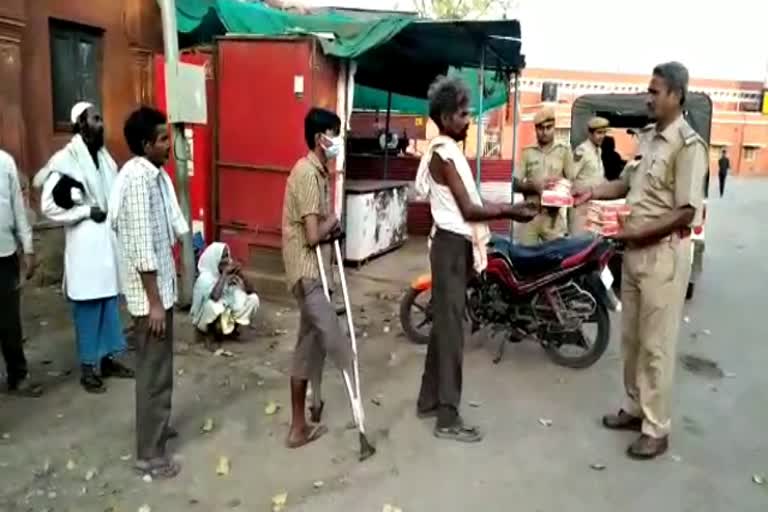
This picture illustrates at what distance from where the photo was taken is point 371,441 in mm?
4117

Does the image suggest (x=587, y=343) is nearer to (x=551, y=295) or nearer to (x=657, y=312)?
(x=551, y=295)

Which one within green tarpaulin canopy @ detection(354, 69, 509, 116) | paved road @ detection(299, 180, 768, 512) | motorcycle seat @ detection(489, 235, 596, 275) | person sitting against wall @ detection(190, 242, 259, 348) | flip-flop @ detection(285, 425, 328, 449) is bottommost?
paved road @ detection(299, 180, 768, 512)

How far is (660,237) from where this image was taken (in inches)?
150

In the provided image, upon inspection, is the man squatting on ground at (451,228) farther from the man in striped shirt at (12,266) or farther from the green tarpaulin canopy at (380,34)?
the green tarpaulin canopy at (380,34)

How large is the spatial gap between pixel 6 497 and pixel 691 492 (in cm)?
343

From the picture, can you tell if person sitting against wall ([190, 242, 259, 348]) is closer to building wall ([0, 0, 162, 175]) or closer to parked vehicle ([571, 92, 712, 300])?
building wall ([0, 0, 162, 175])

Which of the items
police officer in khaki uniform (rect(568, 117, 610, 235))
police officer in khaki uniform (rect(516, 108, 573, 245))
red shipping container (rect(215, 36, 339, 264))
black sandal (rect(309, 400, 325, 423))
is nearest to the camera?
black sandal (rect(309, 400, 325, 423))

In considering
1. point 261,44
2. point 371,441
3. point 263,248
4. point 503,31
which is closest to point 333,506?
point 371,441

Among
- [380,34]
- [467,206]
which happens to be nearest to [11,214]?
[467,206]

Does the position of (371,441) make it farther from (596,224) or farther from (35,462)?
(596,224)

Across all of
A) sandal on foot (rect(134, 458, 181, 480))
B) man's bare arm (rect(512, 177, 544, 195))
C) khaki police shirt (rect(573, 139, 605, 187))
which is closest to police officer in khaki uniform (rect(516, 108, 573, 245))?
khaki police shirt (rect(573, 139, 605, 187))

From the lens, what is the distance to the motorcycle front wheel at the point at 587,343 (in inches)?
212

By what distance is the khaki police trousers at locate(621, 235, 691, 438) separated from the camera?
3.86m

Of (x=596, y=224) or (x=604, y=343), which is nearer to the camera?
(x=604, y=343)
